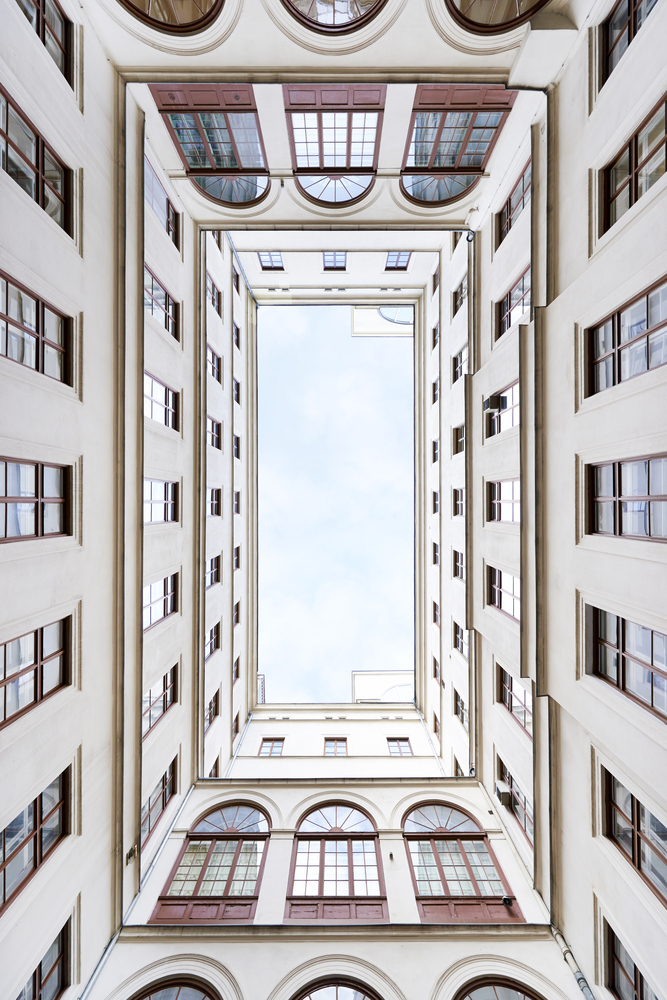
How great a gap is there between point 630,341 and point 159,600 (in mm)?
17336

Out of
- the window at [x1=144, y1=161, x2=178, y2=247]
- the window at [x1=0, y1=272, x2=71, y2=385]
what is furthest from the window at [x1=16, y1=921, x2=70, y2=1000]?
the window at [x1=144, y1=161, x2=178, y2=247]

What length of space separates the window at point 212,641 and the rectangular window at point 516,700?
13.5 metres

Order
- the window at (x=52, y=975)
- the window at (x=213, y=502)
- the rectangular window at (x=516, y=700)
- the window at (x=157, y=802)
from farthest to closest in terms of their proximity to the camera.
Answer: the window at (x=213, y=502) < the rectangular window at (x=516, y=700) < the window at (x=157, y=802) < the window at (x=52, y=975)

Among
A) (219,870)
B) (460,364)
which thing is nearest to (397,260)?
(460,364)

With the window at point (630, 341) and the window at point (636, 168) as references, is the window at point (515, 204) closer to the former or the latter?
the window at point (636, 168)

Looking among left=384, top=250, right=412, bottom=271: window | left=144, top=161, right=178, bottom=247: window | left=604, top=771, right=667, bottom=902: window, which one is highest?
left=384, top=250, right=412, bottom=271: window

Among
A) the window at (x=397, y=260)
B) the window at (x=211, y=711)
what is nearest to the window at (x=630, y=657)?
the window at (x=211, y=711)

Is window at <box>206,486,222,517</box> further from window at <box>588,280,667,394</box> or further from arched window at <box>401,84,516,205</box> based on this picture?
window at <box>588,280,667,394</box>

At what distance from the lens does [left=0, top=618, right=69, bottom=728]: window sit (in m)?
10.4

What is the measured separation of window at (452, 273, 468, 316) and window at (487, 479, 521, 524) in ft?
33.5

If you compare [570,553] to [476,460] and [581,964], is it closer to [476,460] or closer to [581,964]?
[476,460]

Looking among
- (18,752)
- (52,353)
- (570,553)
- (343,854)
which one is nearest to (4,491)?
(52,353)

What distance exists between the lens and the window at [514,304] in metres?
17.1

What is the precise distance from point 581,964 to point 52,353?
21931mm
